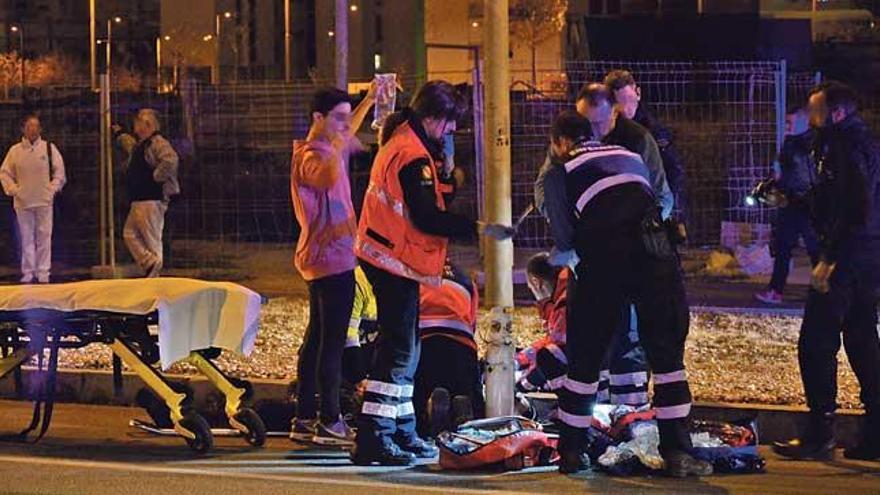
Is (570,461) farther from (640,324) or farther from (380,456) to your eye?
(380,456)

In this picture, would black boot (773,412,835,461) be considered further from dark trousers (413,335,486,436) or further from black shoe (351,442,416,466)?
black shoe (351,442,416,466)

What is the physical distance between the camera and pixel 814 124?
772cm

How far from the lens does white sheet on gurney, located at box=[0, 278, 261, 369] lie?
7.70 metres

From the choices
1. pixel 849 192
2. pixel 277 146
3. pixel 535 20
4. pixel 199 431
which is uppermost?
pixel 535 20

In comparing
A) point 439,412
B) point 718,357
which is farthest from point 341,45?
point 439,412

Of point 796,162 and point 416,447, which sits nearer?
point 416,447

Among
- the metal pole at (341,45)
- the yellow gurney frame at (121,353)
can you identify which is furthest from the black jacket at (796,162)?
the metal pole at (341,45)

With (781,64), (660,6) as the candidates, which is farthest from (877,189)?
(660,6)

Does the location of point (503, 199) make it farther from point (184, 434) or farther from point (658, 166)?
point (184, 434)

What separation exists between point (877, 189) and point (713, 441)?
1.57 metres

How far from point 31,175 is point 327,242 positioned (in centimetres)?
801

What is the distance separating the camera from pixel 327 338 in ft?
25.9

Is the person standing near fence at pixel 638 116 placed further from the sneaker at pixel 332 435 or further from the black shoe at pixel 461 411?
the sneaker at pixel 332 435

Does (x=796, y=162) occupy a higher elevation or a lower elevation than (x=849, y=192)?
higher
